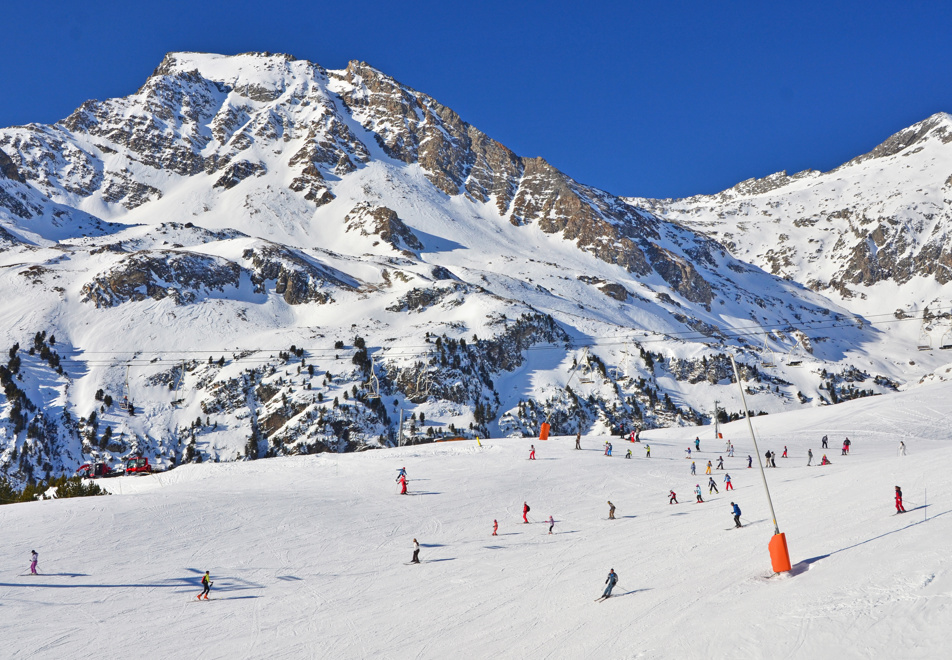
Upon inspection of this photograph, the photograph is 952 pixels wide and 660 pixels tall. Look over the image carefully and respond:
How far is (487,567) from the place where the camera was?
2786 cm

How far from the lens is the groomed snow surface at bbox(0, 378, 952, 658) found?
57.3 ft

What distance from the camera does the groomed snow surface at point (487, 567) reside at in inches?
687

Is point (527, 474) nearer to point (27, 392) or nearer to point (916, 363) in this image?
point (27, 392)

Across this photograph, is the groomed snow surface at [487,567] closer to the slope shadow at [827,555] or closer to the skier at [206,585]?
the slope shadow at [827,555]

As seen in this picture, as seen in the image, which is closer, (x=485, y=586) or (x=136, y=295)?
(x=485, y=586)

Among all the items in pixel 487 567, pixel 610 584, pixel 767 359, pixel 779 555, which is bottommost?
pixel 487 567

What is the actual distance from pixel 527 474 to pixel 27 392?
70748 millimetres

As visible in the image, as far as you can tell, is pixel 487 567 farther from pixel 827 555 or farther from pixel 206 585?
pixel 827 555

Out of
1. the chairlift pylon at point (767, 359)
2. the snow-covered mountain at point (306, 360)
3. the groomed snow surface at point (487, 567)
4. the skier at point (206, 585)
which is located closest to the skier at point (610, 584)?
the groomed snow surface at point (487, 567)

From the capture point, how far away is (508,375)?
106750mm

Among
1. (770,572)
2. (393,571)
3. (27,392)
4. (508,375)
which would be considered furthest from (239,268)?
(770,572)

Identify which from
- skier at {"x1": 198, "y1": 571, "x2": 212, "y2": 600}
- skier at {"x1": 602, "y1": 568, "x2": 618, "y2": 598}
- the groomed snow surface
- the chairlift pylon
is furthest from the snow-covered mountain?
skier at {"x1": 602, "y1": 568, "x2": 618, "y2": 598}

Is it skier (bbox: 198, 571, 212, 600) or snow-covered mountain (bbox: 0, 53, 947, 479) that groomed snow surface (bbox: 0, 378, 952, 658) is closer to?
skier (bbox: 198, 571, 212, 600)

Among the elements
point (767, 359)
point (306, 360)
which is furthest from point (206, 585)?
point (767, 359)
